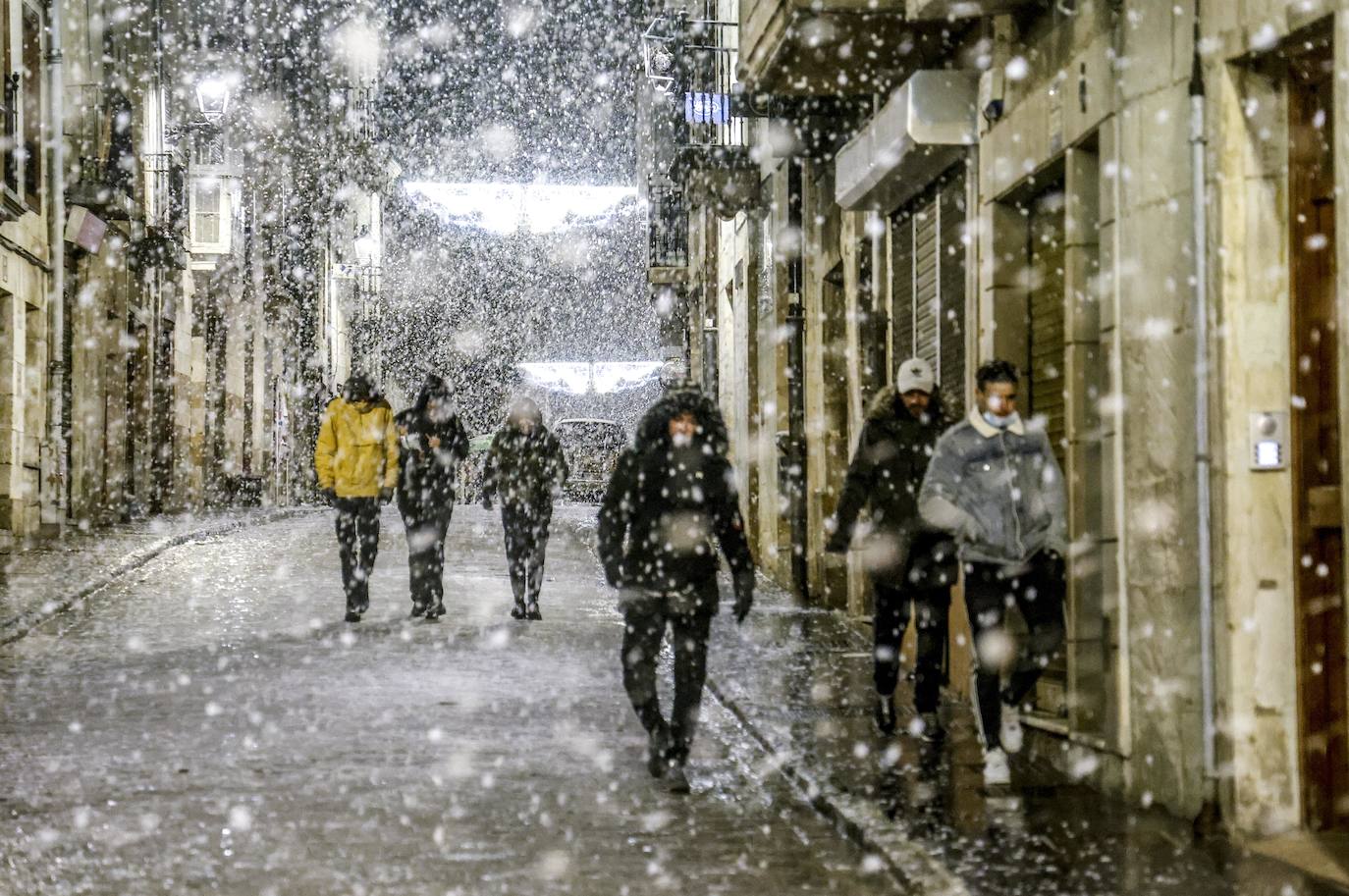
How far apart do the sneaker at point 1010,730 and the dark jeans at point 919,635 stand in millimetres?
816

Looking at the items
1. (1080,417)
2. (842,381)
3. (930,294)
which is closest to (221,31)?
(842,381)

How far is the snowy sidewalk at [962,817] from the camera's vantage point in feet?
19.2

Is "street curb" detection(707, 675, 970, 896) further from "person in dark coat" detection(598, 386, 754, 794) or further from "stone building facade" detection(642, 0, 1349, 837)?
"stone building facade" detection(642, 0, 1349, 837)

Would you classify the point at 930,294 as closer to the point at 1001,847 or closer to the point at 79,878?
the point at 1001,847

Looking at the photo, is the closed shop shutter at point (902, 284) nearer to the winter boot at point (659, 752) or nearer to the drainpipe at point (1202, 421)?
the winter boot at point (659, 752)

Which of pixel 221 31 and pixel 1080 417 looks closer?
pixel 1080 417

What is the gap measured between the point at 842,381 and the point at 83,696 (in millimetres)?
8017

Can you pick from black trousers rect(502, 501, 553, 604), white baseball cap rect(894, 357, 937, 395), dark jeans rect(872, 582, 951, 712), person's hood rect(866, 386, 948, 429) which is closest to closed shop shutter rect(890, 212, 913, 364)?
black trousers rect(502, 501, 553, 604)

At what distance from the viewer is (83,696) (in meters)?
10.1

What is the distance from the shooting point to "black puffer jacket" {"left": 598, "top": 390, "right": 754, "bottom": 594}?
7.86 meters

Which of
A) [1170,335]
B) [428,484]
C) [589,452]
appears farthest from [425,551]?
[589,452]

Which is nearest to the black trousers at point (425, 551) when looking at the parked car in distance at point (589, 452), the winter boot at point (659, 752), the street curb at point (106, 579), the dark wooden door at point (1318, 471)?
the street curb at point (106, 579)

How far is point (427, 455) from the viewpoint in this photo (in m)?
14.3

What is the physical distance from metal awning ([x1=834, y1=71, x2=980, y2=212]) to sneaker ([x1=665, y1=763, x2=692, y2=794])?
4.22 meters
